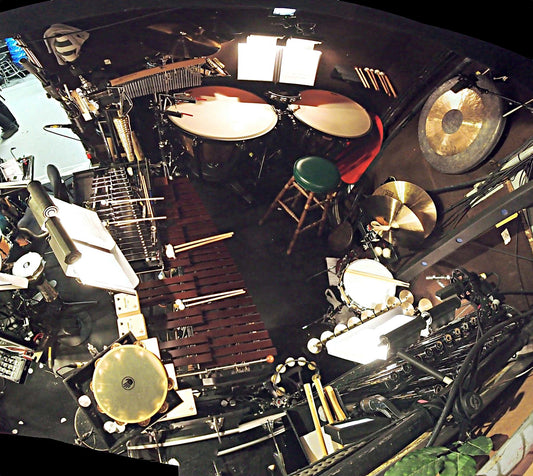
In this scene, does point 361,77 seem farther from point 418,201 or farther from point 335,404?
point 335,404

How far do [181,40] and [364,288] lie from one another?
336 cm

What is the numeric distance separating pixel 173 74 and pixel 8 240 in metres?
2.74

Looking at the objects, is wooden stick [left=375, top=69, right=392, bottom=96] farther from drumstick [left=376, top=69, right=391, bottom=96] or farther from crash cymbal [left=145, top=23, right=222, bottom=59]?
crash cymbal [left=145, top=23, right=222, bottom=59]

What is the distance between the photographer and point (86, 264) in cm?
347

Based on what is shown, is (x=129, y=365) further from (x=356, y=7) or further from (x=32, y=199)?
(x=356, y=7)

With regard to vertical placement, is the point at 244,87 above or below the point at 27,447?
above

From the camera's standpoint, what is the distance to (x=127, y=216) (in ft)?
15.4

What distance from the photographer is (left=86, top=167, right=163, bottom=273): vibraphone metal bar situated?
457cm

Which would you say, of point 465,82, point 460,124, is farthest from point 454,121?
point 465,82

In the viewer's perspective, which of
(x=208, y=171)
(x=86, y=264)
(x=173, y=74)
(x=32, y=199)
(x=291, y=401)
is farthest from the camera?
(x=208, y=171)

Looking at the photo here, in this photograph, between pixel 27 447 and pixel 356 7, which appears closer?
pixel 356 7

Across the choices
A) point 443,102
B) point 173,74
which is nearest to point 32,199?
point 173,74

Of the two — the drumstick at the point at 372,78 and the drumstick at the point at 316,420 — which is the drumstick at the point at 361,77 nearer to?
the drumstick at the point at 372,78

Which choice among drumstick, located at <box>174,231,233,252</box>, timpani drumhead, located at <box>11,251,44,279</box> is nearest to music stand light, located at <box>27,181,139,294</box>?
drumstick, located at <box>174,231,233,252</box>
